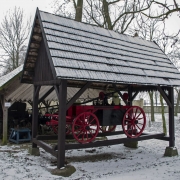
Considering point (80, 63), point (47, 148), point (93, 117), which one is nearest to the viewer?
point (80, 63)

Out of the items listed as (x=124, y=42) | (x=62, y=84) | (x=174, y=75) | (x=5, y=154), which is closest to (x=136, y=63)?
(x=124, y=42)

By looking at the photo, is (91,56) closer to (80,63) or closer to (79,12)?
(80,63)

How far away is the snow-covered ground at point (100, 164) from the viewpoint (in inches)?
236

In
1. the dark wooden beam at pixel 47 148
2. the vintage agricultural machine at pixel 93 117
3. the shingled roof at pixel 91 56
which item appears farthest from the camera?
the vintage agricultural machine at pixel 93 117

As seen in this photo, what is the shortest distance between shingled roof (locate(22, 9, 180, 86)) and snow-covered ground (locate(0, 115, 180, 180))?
250 cm

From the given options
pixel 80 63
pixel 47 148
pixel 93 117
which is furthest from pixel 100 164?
pixel 80 63

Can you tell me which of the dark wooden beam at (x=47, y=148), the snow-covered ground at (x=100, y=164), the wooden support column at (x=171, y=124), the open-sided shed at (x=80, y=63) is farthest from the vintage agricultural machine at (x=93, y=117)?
the wooden support column at (x=171, y=124)

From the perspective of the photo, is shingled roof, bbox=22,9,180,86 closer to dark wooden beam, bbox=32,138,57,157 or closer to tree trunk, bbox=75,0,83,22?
dark wooden beam, bbox=32,138,57,157

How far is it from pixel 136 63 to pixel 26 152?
5.09 m

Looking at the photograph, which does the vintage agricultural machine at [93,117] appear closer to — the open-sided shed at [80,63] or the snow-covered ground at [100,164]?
the open-sided shed at [80,63]

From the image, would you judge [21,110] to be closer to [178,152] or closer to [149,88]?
[149,88]

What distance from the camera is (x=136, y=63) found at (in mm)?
8172

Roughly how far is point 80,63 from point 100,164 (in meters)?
3.24

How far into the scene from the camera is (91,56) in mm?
6898
